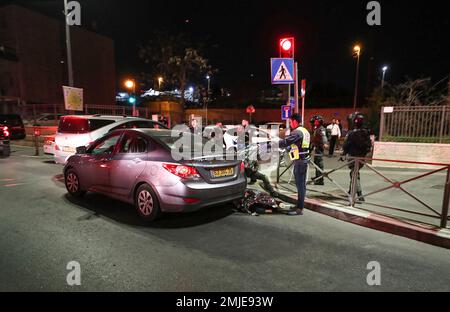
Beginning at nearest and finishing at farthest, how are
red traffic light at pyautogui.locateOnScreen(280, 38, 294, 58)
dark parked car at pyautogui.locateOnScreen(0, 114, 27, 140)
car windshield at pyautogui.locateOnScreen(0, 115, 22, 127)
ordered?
1. red traffic light at pyautogui.locateOnScreen(280, 38, 294, 58)
2. car windshield at pyautogui.locateOnScreen(0, 115, 22, 127)
3. dark parked car at pyautogui.locateOnScreen(0, 114, 27, 140)

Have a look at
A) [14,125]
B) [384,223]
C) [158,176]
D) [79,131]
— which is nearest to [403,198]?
[384,223]

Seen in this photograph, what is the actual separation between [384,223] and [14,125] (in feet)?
66.5

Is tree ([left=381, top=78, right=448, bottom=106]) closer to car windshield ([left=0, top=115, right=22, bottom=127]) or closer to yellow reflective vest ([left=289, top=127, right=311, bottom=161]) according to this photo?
yellow reflective vest ([left=289, top=127, right=311, bottom=161])

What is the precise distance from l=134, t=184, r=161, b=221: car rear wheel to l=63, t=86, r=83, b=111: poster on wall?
1136 centimetres

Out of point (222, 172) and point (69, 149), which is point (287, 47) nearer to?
point (222, 172)

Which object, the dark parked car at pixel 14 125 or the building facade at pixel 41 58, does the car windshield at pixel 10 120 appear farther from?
the building facade at pixel 41 58

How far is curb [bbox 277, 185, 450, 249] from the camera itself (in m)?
4.40

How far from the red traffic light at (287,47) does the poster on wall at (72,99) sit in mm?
10786

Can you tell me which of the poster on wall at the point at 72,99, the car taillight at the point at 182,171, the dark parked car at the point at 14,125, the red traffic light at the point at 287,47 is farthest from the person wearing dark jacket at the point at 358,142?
the dark parked car at the point at 14,125

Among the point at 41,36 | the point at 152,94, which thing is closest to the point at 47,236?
the point at 41,36

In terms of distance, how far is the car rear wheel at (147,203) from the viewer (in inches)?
191

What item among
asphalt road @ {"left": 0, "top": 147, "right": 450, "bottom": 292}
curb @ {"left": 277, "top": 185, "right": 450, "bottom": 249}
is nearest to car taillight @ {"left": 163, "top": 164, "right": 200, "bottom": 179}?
asphalt road @ {"left": 0, "top": 147, "right": 450, "bottom": 292}

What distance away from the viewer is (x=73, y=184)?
6465 millimetres
